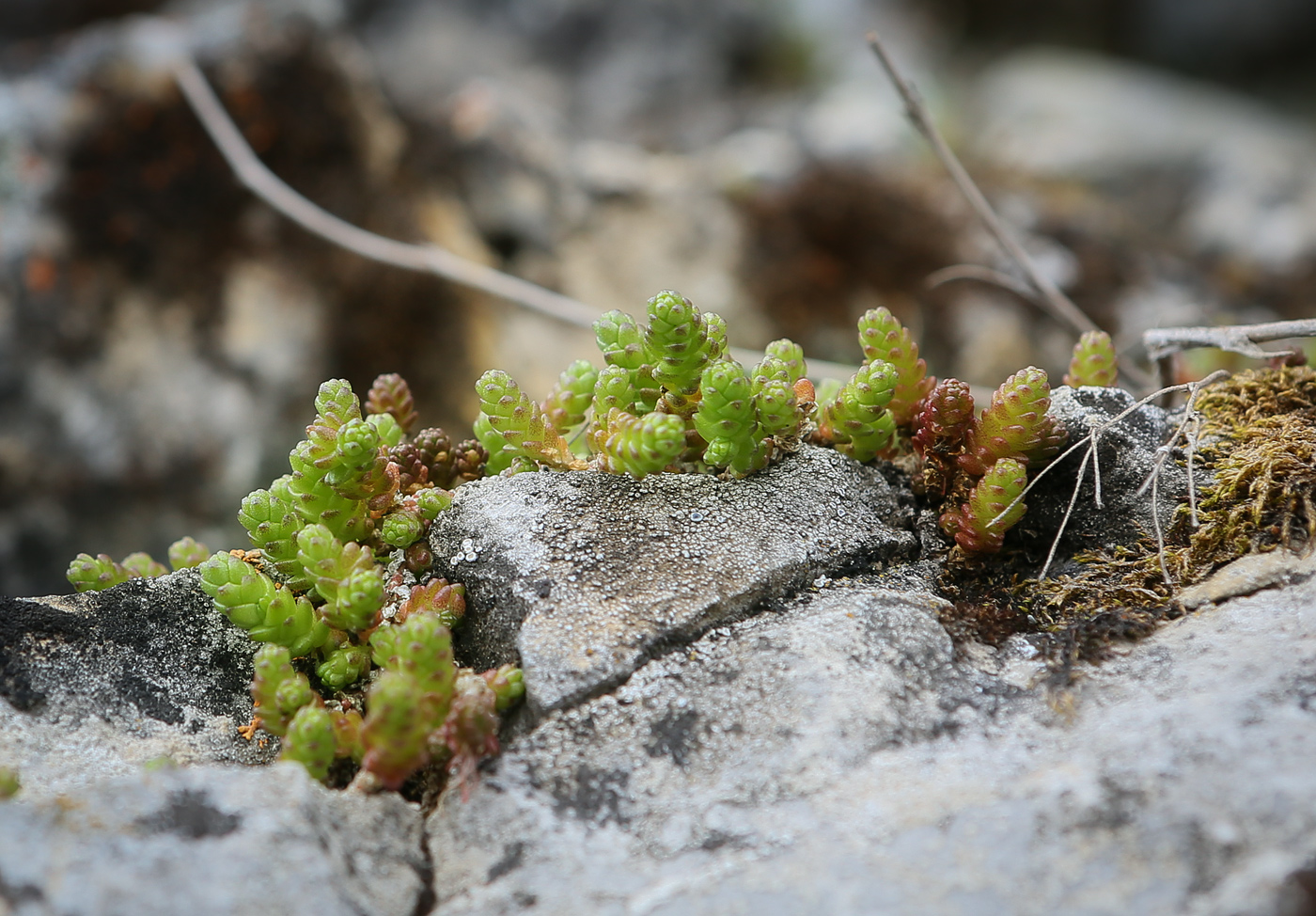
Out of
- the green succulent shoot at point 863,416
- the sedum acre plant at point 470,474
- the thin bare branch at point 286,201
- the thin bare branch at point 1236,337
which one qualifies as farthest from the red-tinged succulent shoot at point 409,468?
the thin bare branch at point 286,201

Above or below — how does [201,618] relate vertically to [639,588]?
above

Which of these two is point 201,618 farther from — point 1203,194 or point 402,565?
point 1203,194

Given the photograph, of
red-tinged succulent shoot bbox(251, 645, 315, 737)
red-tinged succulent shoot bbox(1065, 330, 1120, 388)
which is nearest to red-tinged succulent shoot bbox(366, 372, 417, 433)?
red-tinged succulent shoot bbox(251, 645, 315, 737)

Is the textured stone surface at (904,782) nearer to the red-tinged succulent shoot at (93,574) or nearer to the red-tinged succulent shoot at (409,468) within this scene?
the red-tinged succulent shoot at (409,468)

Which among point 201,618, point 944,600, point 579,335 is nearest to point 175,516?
point 579,335

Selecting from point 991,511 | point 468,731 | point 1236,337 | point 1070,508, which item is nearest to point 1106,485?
point 1070,508

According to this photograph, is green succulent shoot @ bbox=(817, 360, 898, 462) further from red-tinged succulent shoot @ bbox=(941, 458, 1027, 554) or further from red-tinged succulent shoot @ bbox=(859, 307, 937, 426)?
red-tinged succulent shoot @ bbox=(941, 458, 1027, 554)
